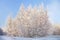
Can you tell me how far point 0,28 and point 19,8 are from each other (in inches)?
14.2

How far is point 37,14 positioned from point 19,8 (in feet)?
0.83

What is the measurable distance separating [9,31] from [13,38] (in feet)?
0.35

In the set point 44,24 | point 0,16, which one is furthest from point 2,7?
point 44,24

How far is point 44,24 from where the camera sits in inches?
59.2

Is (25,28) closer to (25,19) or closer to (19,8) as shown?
(25,19)

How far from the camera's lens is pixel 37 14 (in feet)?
4.98

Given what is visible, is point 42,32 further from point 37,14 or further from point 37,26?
point 37,14

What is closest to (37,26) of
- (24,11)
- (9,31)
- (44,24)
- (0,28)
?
(44,24)

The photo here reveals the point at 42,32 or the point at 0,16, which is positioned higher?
the point at 0,16

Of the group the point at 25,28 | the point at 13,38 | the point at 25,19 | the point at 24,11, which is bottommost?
the point at 13,38

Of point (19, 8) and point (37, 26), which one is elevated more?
point (19, 8)

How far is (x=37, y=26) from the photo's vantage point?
1.51 meters

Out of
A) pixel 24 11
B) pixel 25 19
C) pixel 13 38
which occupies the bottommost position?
pixel 13 38

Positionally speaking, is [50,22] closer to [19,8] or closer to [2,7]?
[19,8]
